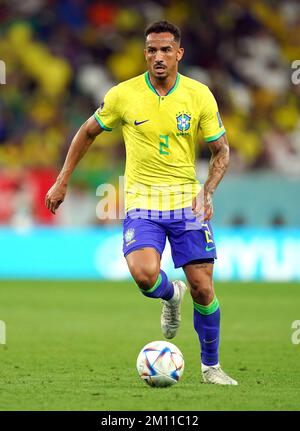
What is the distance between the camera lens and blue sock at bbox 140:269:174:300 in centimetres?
675

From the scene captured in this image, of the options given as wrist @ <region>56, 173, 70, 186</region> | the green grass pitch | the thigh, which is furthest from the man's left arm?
the green grass pitch

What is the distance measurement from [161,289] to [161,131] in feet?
3.53

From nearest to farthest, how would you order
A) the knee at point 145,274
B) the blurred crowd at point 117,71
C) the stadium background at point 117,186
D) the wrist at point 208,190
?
the knee at point 145,274 < the wrist at point 208,190 < the stadium background at point 117,186 < the blurred crowd at point 117,71

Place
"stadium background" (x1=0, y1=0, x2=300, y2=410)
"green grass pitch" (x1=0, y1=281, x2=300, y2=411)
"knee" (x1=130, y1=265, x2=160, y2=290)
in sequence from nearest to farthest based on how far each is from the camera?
"green grass pitch" (x1=0, y1=281, x2=300, y2=411) → "knee" (x1=130, y1=265, x2=160, y2=290) → "stadium background" (x1=0, y1=0, x2=300, y2=410)

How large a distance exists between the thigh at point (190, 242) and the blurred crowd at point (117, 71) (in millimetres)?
10439

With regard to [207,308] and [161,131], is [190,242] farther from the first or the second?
[161,131]

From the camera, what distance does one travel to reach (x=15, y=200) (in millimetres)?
16938

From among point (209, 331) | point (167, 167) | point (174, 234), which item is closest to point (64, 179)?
point (167, 167)

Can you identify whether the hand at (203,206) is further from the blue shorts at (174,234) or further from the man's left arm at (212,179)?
the blue shorts at (174,234)

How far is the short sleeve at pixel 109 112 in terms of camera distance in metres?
6.88

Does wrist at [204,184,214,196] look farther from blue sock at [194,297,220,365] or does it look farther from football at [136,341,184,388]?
football at [136,341,184,388]

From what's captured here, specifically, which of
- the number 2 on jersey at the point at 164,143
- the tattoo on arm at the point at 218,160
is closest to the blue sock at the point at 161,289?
the tattoo on arm at the point at 218,160

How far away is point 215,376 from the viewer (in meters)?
→ 6.73
